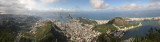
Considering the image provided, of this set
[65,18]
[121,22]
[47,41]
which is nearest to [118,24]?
[121,22]

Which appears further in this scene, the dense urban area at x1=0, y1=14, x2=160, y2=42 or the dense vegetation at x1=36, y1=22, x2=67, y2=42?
the dense vegetation at x1=36, y1=22, x2=67, y2=42

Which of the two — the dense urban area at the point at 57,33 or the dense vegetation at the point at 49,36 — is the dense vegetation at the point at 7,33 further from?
the dense vegetation at the point at 49,36

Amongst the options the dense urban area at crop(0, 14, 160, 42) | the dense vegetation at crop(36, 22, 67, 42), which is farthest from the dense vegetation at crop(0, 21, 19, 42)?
the dense vegetation at crop(36, 22, 67, 42)

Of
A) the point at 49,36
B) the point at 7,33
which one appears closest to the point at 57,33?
the point at 49,36

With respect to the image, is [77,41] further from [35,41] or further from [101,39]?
[35,41]

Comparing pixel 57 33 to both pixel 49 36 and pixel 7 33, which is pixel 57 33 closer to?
pixel 49 36

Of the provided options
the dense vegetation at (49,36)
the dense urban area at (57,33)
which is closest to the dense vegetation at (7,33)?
the dense urban area at (57,33)

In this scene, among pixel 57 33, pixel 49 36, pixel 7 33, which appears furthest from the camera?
pixel 57 33

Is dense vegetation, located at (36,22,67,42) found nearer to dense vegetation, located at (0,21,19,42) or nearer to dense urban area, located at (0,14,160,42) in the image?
dense urban area, located at (0,14,160,42)

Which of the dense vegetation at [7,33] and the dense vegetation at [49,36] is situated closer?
the dense vegetation at [7,33]

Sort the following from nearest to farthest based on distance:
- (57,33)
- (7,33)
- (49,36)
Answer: (7,33)
(49,36)
(57,33)

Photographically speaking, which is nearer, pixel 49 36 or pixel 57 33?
pixel 49 36
